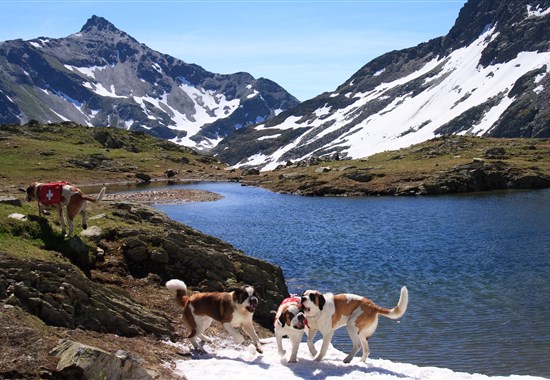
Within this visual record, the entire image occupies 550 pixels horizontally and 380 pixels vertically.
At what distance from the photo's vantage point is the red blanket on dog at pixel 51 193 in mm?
22719

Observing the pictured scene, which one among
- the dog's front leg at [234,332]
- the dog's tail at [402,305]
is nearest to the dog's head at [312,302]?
the dog's tail at [402,305]

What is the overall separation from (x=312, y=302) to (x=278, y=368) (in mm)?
2208

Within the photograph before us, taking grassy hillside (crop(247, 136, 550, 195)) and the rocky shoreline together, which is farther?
grassy hillside (crop(247, 136, 550, 195))

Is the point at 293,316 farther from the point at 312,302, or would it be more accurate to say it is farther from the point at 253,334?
the point at 253,334

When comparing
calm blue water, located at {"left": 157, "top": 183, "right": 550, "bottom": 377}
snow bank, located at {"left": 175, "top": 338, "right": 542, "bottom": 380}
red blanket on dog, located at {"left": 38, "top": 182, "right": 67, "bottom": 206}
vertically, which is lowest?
calm blue water, located at {"left": 157, "top": 183, "right": 550, "bottom": 377}

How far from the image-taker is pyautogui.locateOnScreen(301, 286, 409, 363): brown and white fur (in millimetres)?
18172

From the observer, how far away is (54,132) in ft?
570

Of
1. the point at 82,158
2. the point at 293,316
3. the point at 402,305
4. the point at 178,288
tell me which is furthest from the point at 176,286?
the point at 82,158

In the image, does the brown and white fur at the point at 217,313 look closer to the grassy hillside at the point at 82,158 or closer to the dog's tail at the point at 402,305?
the dog's tail at the point at 402,305

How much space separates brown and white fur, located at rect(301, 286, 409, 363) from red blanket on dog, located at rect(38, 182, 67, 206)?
11.2m

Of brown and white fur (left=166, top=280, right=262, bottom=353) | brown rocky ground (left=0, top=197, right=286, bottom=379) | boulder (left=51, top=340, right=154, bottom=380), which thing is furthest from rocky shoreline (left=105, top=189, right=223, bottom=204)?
boulder (left=51, top=340, right=154, bottom=380)

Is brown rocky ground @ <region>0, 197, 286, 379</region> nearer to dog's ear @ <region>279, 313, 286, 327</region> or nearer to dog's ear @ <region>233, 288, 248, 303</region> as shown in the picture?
dog's ear @ <region>233, 288, 248, 303</region>

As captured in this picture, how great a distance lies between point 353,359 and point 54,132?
170130 millimetres

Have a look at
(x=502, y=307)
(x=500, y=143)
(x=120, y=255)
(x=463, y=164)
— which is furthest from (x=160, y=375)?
(x=500, y=143)
